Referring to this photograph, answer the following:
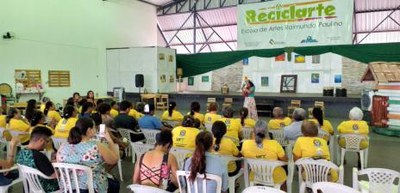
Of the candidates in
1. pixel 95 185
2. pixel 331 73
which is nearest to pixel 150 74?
pixel 331 73

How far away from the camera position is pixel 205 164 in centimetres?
244

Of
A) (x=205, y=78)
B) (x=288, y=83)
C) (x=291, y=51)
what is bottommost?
(x=288, y=83)

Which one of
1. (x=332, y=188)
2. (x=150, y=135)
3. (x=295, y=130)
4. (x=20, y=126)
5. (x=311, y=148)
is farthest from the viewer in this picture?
(x=150, y=135)

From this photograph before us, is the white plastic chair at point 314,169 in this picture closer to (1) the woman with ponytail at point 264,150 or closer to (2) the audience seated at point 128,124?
(1) the woman with ponytail at point 264,150

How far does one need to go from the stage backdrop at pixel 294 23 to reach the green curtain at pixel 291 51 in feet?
3.07

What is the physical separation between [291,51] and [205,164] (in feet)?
30.3

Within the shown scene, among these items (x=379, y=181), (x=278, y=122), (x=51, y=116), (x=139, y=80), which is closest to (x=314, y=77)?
(x=139, y=80)

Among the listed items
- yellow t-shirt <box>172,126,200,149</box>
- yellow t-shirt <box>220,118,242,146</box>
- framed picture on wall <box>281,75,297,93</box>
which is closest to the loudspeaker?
framed picture on wall <box>281,75,297,93</box>

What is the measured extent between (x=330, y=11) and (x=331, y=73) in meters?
3.40

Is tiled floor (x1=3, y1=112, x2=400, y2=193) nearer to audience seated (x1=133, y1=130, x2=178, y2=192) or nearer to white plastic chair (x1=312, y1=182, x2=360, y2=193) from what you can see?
audience seated (x1=133, y1=130, x2=178, y2=192)

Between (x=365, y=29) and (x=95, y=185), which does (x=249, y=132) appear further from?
(x=365, y=29)

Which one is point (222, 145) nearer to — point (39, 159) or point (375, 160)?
point (39, 159)

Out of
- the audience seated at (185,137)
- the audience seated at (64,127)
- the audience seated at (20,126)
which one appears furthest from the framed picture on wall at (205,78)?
the audience seated at (185,137)

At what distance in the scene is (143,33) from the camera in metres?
15.9
